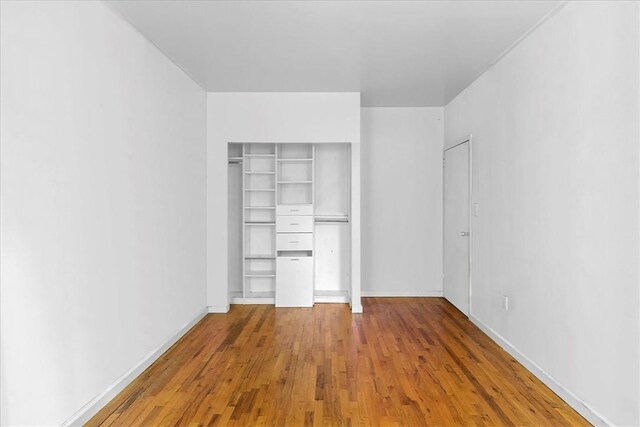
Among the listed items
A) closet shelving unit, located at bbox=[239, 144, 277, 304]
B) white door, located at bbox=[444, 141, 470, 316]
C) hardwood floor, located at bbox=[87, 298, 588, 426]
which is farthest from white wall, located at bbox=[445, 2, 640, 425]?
closet shelving unit, located at bbox=[239, 144, 277, 304]

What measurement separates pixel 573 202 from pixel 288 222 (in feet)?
12.1

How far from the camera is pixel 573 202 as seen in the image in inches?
122

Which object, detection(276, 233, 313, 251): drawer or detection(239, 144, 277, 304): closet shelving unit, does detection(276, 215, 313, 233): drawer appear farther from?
detection(239, 144, 277, 304): closet shelving unit

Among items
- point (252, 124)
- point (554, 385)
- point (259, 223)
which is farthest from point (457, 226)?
point (252, 124)

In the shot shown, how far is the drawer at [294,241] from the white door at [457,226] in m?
1.89

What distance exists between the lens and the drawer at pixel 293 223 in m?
6.09

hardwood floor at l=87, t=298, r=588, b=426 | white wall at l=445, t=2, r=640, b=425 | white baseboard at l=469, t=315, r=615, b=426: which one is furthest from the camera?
hardwood floor at l=87, t=298, r=588, b=426

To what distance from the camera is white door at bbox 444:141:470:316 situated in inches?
219

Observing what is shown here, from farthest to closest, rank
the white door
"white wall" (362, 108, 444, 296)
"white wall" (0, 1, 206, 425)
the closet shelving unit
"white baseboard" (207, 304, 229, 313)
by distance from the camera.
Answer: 1. "white wall" (362, 108, 444, 296)
2. the closet shelving unit
3. "white baseboard" (207, 304, 229, 313)
4. the white door
5. "white wall" (0, 1, 206, 425)

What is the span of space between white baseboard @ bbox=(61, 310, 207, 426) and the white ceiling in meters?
2.69

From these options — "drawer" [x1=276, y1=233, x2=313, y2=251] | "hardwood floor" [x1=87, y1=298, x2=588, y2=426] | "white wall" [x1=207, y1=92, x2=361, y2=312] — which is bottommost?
"hardwood floor" [x1=87, y1=298, x2=588, y2=426]

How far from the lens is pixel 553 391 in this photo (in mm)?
3311

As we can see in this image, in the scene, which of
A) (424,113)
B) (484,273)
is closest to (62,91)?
(484,273)

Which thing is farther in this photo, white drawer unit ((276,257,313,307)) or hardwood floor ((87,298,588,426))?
white drawer unit ((276,257,313,307))
